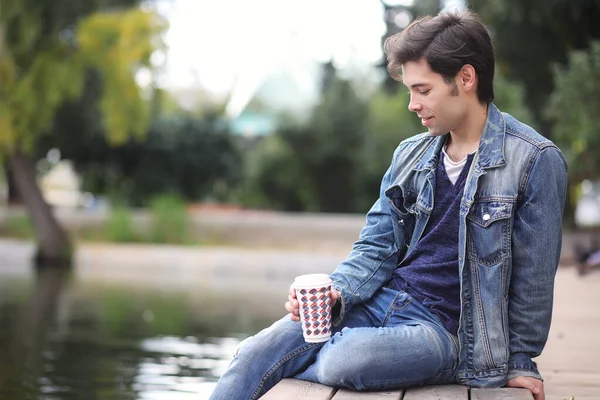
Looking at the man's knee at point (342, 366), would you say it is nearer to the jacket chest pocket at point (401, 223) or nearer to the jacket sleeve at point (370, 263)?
the jacket sleeve at point (370, 263)

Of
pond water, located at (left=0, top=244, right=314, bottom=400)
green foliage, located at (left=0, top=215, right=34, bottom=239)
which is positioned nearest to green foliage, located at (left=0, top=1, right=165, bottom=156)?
pond water, located at (left=0, top=244, right=314, bottom=400)

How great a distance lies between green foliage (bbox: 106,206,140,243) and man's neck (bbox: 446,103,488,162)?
16.9 metres

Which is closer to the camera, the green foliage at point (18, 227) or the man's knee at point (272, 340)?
the man's knee at point (272, 340)

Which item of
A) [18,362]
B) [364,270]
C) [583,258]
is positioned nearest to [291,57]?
[583,258]

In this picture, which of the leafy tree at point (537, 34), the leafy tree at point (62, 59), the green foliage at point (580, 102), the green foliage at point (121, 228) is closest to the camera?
the green foliage at point (580, 102)

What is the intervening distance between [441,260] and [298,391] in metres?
0.63

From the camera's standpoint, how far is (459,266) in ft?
10.4

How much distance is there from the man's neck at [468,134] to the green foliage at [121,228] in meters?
16.9

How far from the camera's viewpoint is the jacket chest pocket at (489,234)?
10.4 ft

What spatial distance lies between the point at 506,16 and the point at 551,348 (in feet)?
36.0

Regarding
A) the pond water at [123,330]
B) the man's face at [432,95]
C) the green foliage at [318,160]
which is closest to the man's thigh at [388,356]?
the man's face at [432,95]

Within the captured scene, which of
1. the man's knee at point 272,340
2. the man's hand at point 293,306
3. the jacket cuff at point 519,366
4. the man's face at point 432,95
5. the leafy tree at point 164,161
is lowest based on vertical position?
the leafy tree at point 164,161

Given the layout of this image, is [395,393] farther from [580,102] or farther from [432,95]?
[580,102]

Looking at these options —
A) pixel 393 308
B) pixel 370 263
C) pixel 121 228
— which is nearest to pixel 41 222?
pixel 121 228
